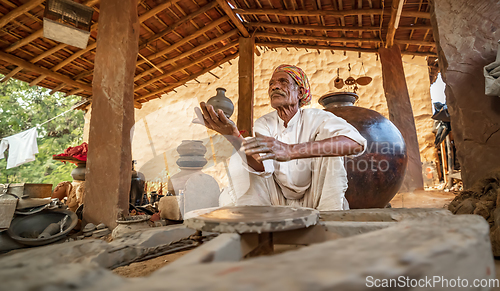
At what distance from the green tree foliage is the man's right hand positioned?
1136cm

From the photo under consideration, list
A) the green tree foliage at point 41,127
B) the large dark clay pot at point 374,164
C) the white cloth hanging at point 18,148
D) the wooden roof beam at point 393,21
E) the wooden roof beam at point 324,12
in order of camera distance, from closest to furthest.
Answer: the large dark clay pot at point 374,164
the wooden roof beam at point 393,21
the wooden roof beam at point 324,12
the white cloth hanging at point 18,148
the green tree foliage at point 41,127

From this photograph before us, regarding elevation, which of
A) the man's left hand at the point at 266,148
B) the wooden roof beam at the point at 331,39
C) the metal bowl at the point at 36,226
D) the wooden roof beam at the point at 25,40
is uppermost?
the wooden roof beam at the point at 331,39

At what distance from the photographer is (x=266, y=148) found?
1.48 m

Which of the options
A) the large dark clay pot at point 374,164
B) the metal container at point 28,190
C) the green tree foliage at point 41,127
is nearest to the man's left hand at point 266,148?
the large dark clay pot at point 374,164

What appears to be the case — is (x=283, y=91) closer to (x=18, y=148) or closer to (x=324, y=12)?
(x=324, y=12)

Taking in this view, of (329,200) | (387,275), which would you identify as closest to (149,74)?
(329,200)

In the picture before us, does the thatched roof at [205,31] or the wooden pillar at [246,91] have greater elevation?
the thatched roof at [205,31]

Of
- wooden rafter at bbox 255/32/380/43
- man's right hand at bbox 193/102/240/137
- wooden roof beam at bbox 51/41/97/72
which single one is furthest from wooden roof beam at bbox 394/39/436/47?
wooden roof beam at bbox 51/41/97/72

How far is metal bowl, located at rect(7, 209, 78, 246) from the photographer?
219 cm

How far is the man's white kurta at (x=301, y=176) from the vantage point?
1705 mm

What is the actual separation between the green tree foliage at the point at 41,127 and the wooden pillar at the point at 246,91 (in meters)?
9.27

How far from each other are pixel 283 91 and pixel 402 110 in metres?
3.79

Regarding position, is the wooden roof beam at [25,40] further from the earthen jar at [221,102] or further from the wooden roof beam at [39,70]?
the earthen jar at [221,102]

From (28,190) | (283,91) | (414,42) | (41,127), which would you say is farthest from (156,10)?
(41,127)
